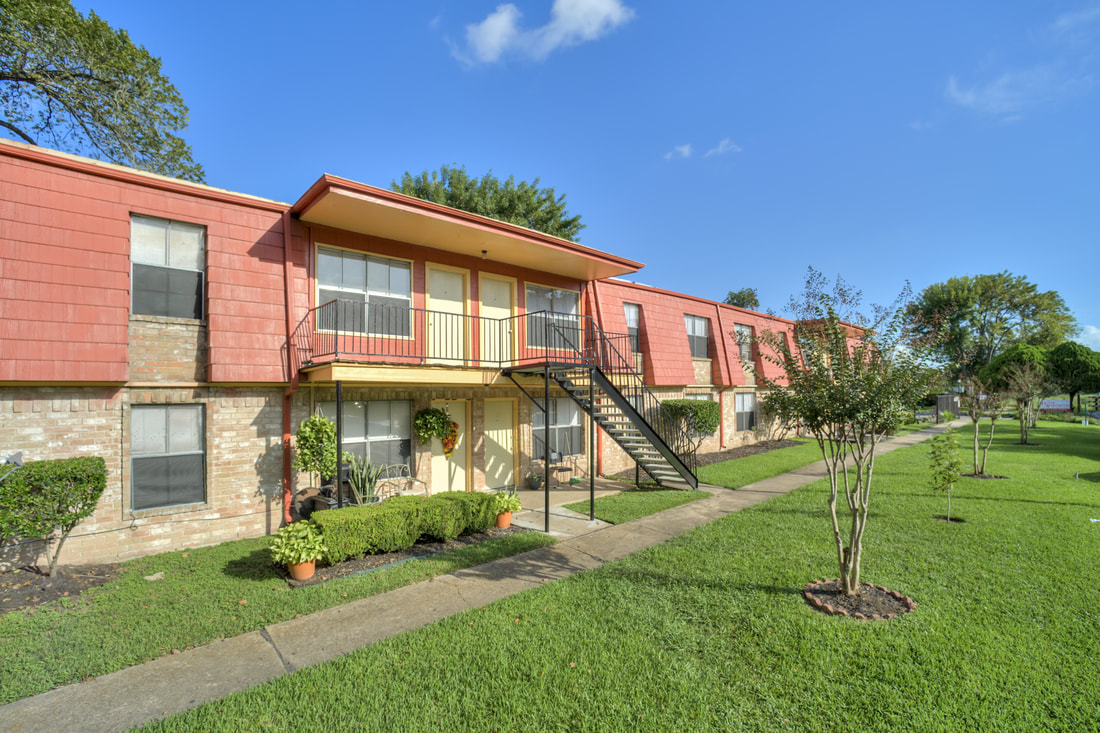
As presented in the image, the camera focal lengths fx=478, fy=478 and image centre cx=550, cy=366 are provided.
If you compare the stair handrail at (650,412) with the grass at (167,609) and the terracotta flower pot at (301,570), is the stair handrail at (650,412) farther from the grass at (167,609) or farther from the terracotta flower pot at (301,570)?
the terracotta flower pot at (301,570)

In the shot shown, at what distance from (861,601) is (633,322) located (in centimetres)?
1072

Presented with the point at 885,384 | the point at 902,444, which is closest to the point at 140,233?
the point at 885,384

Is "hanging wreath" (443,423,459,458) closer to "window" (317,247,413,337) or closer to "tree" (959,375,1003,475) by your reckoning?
"window" (317,247,413,337)

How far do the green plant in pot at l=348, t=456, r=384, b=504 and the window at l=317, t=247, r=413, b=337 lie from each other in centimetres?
243

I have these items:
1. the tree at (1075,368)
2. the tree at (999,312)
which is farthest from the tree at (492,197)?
the tree at (999,312)

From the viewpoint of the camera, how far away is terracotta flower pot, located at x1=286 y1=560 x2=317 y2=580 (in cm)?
595

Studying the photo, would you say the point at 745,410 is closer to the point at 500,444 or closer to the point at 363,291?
the point at 500,444

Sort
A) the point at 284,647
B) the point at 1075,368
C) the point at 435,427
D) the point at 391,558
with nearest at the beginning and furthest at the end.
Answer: the point at 284,647
the point at 391,558
the point at 435,427
the point at 1075,368

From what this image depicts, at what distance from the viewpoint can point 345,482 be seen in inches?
322

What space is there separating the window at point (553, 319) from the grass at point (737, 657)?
627 centimetres

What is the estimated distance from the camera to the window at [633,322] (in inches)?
585

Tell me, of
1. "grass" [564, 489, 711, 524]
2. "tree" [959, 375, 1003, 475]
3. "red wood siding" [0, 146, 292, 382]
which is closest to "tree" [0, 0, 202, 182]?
"red wood siding" [0, 146, 292, 382]

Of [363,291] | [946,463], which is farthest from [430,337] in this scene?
[946,463]

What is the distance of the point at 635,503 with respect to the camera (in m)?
9.84
